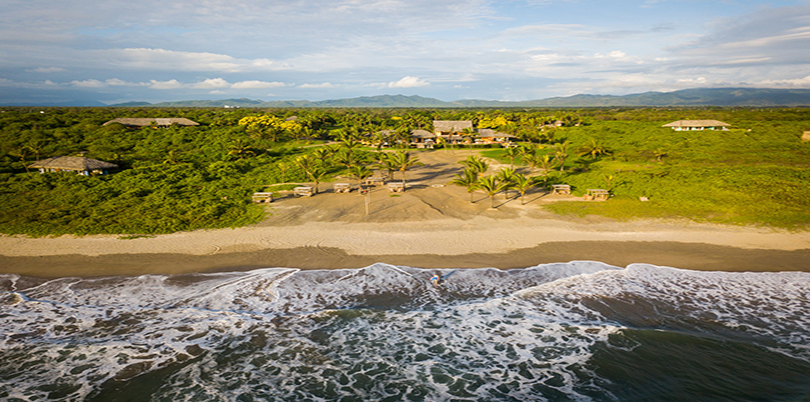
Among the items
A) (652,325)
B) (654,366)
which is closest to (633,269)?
(652,325)

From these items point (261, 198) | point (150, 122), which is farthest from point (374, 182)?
point (150, 122)

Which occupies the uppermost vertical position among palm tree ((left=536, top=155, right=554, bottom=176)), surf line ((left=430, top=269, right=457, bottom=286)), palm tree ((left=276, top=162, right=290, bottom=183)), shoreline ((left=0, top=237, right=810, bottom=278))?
palm tree ((left=536, top=155, right=554, bottom=176))

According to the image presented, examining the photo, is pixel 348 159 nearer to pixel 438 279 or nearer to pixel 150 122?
pixel 438 279

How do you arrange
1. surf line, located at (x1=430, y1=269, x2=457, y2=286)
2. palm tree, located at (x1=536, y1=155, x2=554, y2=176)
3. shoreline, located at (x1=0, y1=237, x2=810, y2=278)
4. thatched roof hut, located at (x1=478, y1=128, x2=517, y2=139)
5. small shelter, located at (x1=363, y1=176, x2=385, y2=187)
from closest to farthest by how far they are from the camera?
1. surf line, located at (x1=430, y1=269, x2=457, y2=286)
2. shoreline, located at (x1=0, y1=237, x2=810, y2=278)
3. palm tree, located at (x1=536, y1=155, x2=554, y2=176)
4. small shelter, located at (x1=363, y1=176, x2=385, y2=187)
5. thatched roof hut, located at (x1=478, y1=128, x2=517, y2=139)

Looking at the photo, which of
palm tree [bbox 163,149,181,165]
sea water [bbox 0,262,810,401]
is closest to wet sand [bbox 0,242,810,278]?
sea water [bbox 0,262,810,401]

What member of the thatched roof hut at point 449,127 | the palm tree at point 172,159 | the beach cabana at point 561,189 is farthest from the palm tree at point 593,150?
the palm tree at point 172,159

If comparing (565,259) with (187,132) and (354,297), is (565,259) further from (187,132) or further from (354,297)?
(187,132)

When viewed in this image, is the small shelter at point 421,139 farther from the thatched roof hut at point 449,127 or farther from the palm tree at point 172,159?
the palm tree at point 172,159

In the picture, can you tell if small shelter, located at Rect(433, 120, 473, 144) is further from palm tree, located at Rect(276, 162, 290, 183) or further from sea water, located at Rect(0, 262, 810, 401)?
sea water, located at Rect(0, 262, 810, 401)
